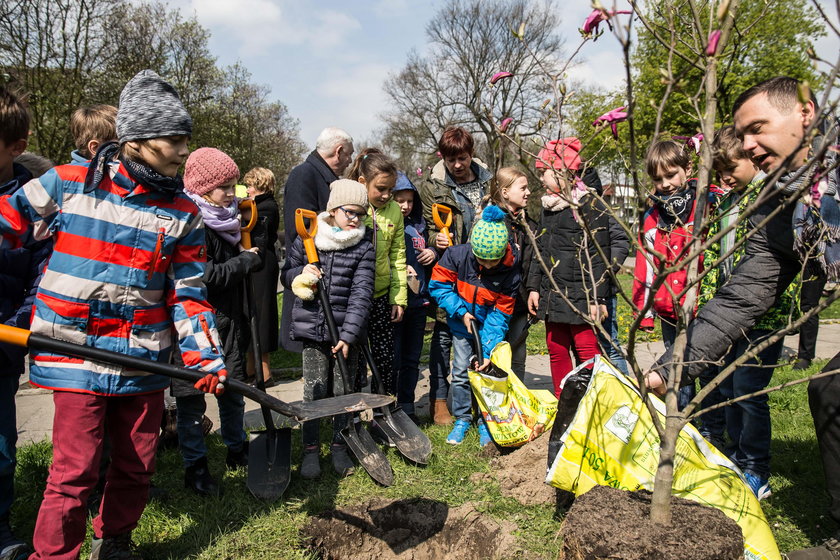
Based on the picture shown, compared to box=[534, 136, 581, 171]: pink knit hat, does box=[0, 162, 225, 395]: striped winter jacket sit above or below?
below

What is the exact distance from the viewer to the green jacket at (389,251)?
3.86 m

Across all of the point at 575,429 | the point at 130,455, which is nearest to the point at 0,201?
the point at 130,455

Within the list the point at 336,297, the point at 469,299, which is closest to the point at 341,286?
the point at 336,297

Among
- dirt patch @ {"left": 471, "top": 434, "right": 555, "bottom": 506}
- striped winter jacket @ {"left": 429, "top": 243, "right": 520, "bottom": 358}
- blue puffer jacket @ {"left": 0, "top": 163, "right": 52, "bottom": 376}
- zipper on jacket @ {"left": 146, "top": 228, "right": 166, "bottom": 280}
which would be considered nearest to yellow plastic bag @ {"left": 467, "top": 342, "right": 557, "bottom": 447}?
dirt patch @ {"left": 471, "top": 434, "right": 555, "bottom": 506}

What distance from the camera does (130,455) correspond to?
2.46m

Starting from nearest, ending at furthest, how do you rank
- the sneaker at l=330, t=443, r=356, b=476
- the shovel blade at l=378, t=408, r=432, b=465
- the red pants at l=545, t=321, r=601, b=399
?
the sneaker at l=330, t=443, r=356, b=476, the shovel blade at l=378, t=408, r=432, b=465, the red pants at l=545, t=321, r=601, b=399

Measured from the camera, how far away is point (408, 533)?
116 inches

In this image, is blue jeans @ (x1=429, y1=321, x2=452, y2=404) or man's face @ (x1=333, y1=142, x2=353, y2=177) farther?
blue jeans @ (x1=429, y1=321, x2=452, y2=404)

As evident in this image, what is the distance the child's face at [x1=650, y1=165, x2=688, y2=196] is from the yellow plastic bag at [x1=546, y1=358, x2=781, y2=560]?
5.62 ft

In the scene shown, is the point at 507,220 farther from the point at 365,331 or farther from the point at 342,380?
the point at 342,380

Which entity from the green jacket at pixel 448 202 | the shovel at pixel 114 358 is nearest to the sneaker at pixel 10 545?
the shovel at pixel 114 358

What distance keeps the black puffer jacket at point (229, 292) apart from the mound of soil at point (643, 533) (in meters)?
2.16

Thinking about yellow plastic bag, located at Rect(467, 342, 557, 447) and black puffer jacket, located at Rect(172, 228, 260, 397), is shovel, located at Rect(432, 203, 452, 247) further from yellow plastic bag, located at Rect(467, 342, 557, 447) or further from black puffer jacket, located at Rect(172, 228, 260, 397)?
black puffer jacket, located at Rect(172, 228, 260, 397)

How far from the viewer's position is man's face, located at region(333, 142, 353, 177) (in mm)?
4242
